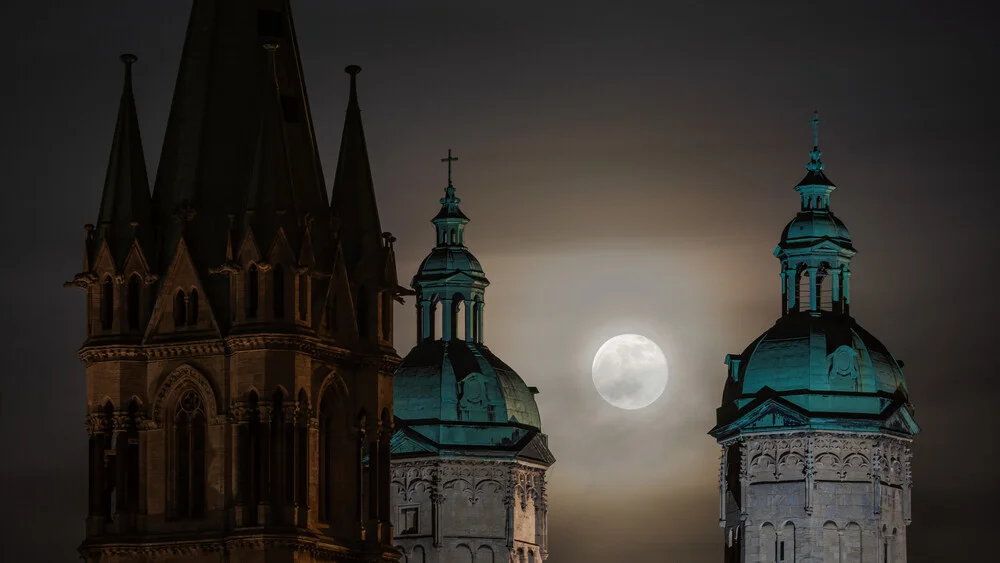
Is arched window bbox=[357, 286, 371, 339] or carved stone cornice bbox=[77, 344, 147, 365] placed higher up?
arched window bbox=[357, 286, 371, 339]

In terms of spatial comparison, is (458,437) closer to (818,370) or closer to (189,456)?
(818,370)

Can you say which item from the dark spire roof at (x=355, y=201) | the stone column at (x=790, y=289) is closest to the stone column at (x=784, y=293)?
the stone column at (x=790, y=289)

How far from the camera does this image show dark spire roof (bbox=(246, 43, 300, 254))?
11762 centimetres

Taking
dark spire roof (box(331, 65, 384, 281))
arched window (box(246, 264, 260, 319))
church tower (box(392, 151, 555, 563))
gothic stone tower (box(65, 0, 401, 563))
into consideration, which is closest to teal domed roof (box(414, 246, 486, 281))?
church tower (box(392, 151, 555, 563))

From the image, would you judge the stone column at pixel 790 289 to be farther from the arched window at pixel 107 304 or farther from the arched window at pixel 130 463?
the arched window at pixel 130 463

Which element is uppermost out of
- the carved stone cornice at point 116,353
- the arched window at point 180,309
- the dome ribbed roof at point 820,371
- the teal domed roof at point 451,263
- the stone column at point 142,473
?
the teal domed roof at point 451,263

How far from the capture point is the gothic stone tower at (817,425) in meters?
168

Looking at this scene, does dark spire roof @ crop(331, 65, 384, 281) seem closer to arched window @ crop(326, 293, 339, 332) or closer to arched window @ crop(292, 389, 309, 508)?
arched window @ crop(326, 293, 339, 332)

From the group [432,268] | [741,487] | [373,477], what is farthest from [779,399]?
[373,477]

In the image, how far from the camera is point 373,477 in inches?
4764

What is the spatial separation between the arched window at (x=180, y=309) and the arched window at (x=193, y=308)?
0.55ft

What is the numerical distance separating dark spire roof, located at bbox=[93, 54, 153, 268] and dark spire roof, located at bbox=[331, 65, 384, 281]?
553cm

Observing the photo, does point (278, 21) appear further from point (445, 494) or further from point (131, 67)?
point (445, 494)

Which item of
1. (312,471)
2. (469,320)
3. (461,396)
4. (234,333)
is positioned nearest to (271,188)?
(234,333)
